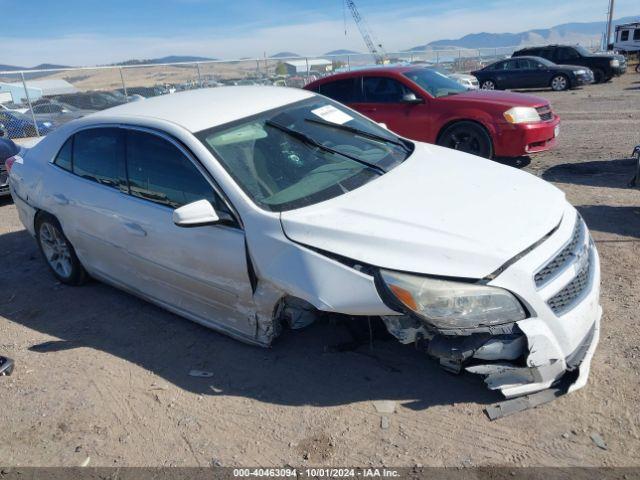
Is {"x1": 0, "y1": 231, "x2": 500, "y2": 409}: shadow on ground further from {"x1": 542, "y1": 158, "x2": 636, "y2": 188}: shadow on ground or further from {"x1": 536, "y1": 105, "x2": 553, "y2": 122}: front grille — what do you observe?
{"x1": 536, "y1": 105, "x2": 553, "y2": 122}: front grille

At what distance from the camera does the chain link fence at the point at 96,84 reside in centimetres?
1383

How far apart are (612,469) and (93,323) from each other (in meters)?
3.63

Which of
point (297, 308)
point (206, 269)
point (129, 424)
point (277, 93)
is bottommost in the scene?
point (129, 424)

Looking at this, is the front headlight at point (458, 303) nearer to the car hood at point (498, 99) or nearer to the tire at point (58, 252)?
the tire at point (58, 252)

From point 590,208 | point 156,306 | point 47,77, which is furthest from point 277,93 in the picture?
point 47,77

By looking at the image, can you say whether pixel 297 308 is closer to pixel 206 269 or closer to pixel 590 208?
pixel 206 269

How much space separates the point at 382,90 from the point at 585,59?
17132 mm

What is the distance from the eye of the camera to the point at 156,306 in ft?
13.9

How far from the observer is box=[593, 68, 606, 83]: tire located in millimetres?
21016

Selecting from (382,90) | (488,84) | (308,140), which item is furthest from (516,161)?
(488,84)

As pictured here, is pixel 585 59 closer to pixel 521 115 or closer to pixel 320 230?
pixel 521 115

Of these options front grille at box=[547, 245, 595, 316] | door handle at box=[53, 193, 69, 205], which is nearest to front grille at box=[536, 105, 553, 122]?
front grille at box=[547, 245, 595, 316]

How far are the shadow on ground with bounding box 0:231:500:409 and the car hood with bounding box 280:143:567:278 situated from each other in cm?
86

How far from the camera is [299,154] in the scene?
3.47 metres
